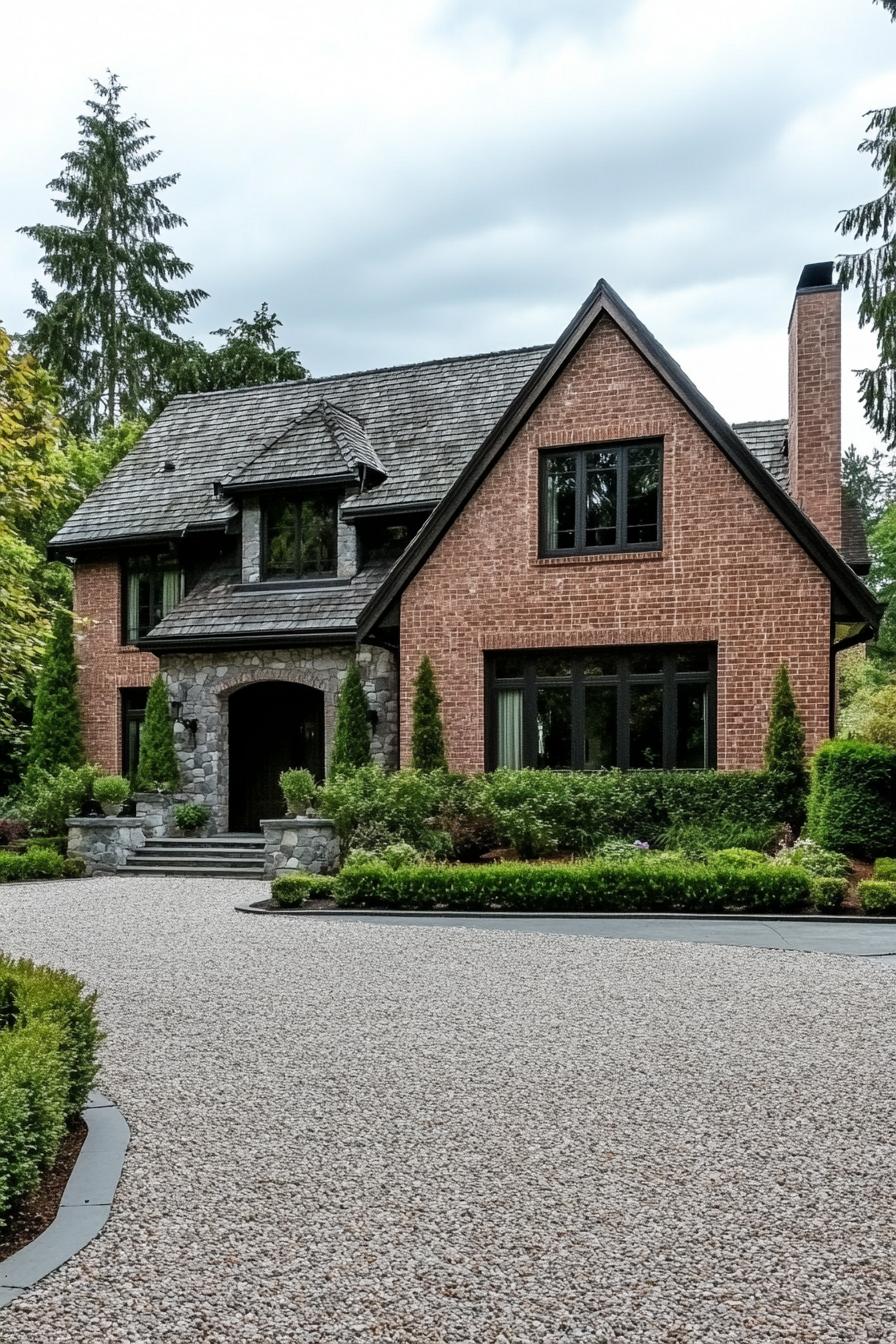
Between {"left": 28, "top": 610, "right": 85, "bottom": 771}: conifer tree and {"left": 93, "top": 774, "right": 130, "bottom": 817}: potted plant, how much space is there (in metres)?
2.38

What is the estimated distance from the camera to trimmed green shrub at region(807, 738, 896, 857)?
43.0 ft

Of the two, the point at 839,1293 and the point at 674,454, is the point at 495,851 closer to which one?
the point at 674,454

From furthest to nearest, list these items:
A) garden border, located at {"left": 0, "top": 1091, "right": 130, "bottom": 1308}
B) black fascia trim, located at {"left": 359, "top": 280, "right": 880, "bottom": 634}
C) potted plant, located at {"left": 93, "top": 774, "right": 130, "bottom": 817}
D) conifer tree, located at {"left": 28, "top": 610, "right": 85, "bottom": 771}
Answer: conifer tree, located at {"left": 28, "top": 610, "right": 85, "bottom": 771} → potted plant, located at {"left": 93, "top": 774, "right": 130, "bottom": 817} → black fascia trim, located at {"left": 359, "top": 280, "right": 880, "bottom": 634} → garden border, located at {"left": 0, "top": 1091, "right": 130, "bottom": 1308}

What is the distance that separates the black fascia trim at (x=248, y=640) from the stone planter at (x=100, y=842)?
9.83 ft

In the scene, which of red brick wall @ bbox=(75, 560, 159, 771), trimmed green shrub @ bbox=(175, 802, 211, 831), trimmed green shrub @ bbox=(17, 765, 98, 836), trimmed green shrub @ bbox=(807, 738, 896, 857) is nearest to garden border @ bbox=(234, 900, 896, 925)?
trimmed green shrub @ bbox=(807, 738, 896, 857)

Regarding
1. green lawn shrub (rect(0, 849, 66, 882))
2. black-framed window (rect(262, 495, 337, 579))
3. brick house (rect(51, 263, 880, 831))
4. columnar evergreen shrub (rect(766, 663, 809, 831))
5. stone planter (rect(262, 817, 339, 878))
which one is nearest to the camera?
columnar evergreen shrub (rect(766, 663, 809, 831))

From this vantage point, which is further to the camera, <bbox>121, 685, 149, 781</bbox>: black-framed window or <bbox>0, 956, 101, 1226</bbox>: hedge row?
<bbox>121, 685, 149, 781</bbox>: black-framed window

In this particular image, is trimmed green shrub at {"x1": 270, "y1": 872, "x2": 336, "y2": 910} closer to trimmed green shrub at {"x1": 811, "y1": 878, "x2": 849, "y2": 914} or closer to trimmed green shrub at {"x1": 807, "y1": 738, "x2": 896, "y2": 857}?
trimmed green shrub at {"x1": 811, "y1": 878, "x2": 849, "y2": 914}

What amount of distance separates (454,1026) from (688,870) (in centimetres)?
564

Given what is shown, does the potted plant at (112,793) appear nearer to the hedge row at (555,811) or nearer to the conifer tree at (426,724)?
the hedge row at (555,811)

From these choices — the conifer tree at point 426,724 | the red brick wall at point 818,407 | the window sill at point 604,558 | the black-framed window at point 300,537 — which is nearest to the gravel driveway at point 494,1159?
the conifer tree at point 426,724

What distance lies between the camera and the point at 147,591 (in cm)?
2128

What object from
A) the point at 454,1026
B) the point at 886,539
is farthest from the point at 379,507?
the point at 886,539

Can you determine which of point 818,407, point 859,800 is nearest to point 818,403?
point 818,407
